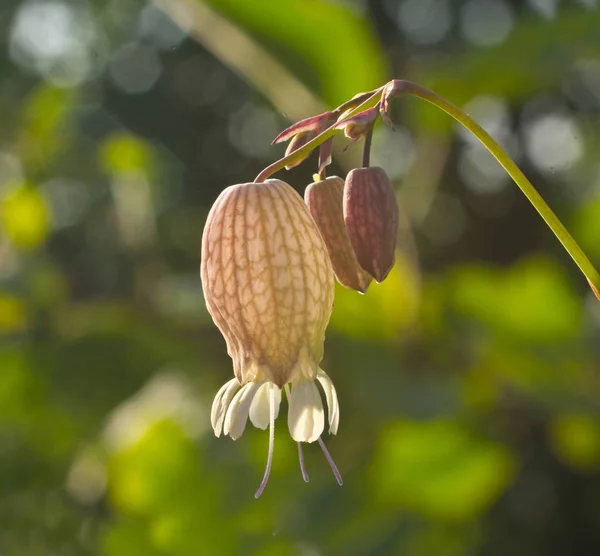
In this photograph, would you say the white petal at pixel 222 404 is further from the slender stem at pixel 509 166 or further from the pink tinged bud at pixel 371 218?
the slender stem at pixel 509 166

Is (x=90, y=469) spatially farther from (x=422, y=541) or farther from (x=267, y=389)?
(x=267, y=389)

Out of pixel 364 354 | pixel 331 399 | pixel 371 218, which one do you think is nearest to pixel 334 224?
pixel 371 218

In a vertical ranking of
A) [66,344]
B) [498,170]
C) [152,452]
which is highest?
[498,170]

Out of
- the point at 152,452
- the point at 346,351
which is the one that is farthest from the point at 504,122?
the point at 152,452

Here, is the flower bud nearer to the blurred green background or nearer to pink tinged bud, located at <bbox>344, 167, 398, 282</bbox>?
pink tinged bud, located at <bbox>344, 167, 398, 282</bbox>

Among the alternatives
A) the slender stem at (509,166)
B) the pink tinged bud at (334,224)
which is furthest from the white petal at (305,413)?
the slender stem at (509,166)

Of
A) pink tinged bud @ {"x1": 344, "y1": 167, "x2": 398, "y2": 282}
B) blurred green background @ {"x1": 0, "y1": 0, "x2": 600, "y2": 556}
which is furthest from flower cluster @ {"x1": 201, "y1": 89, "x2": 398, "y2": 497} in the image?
blurred green background @ {"x1": 0, "y1": 0, "x2": 600, "y2": 556}
